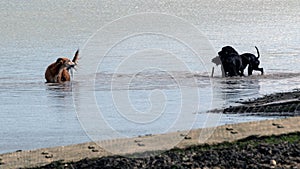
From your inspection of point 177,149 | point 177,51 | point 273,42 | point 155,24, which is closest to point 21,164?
point 177,149

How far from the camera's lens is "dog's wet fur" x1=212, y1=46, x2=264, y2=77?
59.9 ft

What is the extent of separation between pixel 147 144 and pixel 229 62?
972 centimetres

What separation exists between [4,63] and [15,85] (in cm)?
355

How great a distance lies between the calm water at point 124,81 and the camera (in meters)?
11.8

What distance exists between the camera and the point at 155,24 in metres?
29.0

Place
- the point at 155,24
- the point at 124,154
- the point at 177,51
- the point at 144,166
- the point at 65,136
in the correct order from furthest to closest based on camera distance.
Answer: the point at 155,24 → the point at 177,51 → the point at 65,136 → the point at 124,154 → the point at 144,166

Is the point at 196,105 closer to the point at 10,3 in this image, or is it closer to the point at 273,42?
the point at 273,42

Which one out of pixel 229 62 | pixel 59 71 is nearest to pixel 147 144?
pixel 59 71

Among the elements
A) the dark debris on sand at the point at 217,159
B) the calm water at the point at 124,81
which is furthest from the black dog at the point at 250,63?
the dark debris on sand at the point at 217,159

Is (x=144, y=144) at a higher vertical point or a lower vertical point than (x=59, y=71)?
lower

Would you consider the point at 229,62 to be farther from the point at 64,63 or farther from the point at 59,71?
the point at 59,71

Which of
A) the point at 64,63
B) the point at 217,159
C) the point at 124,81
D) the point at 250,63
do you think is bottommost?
the point at 217,159

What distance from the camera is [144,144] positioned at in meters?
8.68

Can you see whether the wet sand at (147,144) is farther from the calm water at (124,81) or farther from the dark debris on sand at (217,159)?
the calm water at (124,81)
